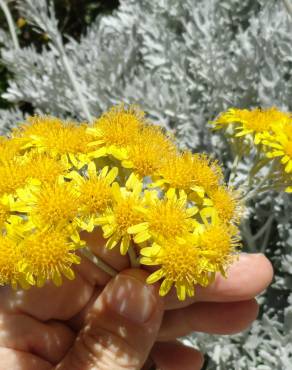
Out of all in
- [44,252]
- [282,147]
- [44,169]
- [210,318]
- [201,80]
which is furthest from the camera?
[201,80]

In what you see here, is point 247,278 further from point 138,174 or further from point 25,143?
point 25,143

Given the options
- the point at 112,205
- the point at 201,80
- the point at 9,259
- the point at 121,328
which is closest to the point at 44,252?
the point at 9,259

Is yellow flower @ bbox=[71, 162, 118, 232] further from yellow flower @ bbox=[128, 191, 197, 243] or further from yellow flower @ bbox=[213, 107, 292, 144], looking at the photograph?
yellow flower @ bbox=[213, 107, 292, 144]

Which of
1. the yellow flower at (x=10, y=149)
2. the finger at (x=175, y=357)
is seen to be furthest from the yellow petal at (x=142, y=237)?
the finger at (x=175, y=357)

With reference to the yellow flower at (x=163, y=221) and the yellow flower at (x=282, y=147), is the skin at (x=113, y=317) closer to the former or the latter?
the yellow flower at (x=163, y=221)

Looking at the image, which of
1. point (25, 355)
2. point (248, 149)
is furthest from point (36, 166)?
point (248, 149)

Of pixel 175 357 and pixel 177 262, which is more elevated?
pixel 177 262

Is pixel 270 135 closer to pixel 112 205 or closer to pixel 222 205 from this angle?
pixel 222 205
